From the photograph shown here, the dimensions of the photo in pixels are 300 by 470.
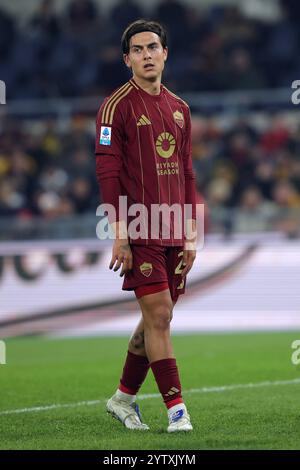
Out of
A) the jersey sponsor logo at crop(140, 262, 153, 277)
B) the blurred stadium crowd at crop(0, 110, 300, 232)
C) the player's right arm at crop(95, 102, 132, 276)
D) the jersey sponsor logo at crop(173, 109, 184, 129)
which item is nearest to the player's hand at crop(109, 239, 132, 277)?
the player's right arm at crop(95, 102, 132, 276)

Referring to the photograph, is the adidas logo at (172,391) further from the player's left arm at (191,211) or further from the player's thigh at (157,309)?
the player's left arm at (191,211)

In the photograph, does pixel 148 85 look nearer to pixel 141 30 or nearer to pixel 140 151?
pixel 141 30

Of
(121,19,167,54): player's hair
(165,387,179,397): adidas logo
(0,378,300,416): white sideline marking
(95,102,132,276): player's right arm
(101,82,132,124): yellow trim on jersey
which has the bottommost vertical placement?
(0,378,300,416): white sideline marking

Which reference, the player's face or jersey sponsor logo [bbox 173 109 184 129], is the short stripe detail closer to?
the player's face

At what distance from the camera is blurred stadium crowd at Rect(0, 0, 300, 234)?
17953 millimetres

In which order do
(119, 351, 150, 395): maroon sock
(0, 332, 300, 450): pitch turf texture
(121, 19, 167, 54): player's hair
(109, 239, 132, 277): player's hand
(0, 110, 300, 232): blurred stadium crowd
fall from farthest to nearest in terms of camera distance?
(0, 110, 300, 232): blurred stadium crowd, (119, 351, 150, 395): maroon sock, (121, 19, 167, 54): player's hair, (109, 239, 132, 277): player's hand, (0, 332, 300, 450): pitch turf texture

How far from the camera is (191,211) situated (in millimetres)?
7383

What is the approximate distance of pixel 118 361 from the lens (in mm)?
12211

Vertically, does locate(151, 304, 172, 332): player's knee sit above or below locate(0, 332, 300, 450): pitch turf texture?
above

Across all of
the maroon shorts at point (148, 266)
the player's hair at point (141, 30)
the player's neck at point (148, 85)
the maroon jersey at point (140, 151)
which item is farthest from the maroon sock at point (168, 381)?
the player's hair at point (141, 30)

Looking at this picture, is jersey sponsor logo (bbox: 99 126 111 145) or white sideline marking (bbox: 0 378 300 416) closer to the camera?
jersey sponsor logo (bbox: 99 126 111 145)

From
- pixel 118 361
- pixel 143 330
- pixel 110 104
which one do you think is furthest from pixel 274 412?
pixel 118 361

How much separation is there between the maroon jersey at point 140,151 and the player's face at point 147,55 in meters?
0.13

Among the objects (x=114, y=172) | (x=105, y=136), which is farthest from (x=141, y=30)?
(x=114, y=172)
